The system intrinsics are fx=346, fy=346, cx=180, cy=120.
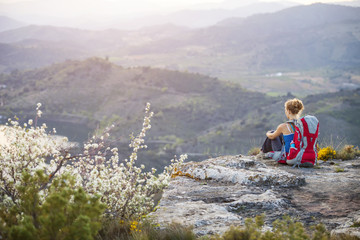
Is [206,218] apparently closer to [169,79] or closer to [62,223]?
[62,223]

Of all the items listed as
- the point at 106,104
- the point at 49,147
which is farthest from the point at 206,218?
the point at 106,104

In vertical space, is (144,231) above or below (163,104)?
above

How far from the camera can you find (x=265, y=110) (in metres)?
82.8

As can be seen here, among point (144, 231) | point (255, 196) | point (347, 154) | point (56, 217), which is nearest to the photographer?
point (56, 217)

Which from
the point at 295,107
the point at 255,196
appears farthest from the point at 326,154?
the point at 255,196

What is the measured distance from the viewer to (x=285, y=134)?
280 inches

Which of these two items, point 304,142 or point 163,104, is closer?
point 304,142

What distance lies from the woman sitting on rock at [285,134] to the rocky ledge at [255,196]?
0.43m

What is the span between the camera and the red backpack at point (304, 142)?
22.2 feet

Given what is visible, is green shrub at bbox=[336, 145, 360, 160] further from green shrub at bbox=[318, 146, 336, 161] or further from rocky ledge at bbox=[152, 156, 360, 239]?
rocky ledge at bbox=[152, 156, 360, 239]

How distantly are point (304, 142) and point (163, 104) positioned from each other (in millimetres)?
90956

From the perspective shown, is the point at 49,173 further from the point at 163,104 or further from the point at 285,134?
the point at 163,104

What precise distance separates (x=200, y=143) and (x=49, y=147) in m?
68.8

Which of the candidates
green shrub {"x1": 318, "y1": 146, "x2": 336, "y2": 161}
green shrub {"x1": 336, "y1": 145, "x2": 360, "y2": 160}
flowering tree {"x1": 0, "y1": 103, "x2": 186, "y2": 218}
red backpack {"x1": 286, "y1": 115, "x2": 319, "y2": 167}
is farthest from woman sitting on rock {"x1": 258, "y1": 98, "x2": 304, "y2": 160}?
flowering tree {"x1": 0, "y1": 103, "x2": 186, "y2": 218}
